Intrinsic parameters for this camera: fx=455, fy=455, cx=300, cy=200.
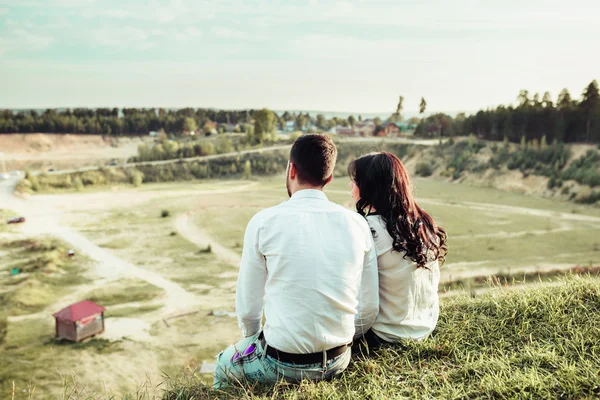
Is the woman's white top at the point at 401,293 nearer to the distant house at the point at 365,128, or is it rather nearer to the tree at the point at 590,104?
the tree at the point at 590,104

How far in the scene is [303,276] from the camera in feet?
7.10

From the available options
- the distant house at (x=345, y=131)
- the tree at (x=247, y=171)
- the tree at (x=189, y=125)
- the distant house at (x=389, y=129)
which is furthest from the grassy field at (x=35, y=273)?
the tree at (x=189, y=125)

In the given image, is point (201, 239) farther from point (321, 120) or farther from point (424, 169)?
point (321, 120)

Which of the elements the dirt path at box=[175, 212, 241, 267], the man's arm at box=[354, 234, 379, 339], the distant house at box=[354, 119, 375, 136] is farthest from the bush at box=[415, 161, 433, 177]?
the man's arm at box=[354, 234, 379, 339]

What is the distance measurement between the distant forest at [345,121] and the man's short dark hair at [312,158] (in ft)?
125

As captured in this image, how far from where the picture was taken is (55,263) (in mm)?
19922

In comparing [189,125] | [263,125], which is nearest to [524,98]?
[263,125]

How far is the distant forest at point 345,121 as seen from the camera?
35688mm

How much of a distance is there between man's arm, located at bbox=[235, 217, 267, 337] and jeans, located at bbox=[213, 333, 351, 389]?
0.14 m

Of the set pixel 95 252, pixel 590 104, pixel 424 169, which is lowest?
pixel 95 252

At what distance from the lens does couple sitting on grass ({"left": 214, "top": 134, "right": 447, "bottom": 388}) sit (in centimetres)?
218

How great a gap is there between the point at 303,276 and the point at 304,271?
2 cm

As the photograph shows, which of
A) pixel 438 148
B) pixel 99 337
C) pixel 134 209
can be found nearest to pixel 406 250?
pixel 99 337

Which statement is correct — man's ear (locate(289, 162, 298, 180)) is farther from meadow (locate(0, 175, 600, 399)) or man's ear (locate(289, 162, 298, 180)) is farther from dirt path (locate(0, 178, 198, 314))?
dirt path (locate(0, 178, 198, 314))
